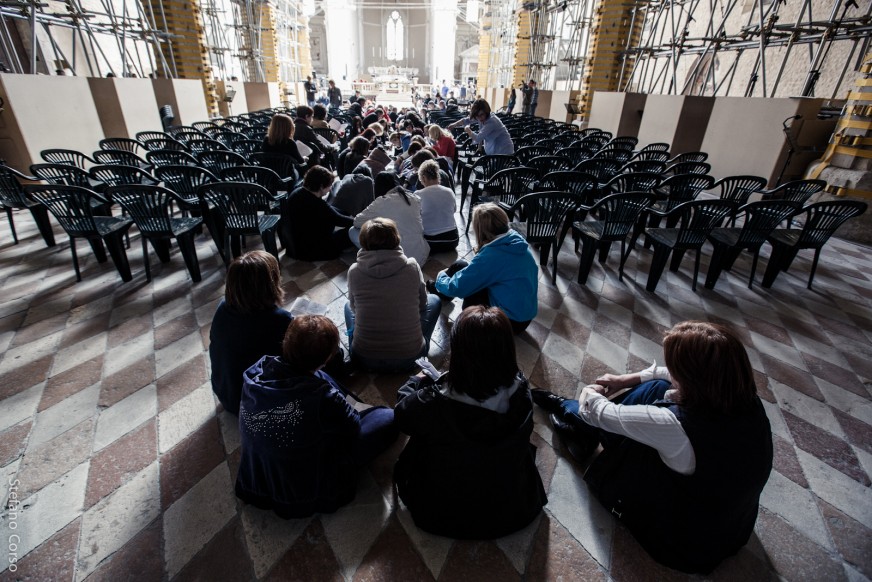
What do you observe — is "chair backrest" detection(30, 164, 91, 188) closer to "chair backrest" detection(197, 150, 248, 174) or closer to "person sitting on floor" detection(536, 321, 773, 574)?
"chair backrest" detection(197, 150, 248, 174)

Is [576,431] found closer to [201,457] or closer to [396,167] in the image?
[201,457]

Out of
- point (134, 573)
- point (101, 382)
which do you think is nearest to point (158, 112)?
point (101, 382)

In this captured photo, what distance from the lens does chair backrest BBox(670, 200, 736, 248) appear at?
3059mm

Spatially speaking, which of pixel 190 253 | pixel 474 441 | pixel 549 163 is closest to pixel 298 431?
pixel 474 441

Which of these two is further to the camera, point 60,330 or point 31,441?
point 60,330

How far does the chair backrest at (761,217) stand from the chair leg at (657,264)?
0.61 m

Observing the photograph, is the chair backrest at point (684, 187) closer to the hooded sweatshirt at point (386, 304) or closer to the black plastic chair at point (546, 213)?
the black plastic chair at point (546, 213)

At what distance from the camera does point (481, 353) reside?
1.19 metres

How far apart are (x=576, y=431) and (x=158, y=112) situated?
384 inches

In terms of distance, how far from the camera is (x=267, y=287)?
1.65 metres

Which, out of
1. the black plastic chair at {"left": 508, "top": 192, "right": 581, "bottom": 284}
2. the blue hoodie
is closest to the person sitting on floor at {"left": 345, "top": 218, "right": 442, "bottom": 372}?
the blue hoodie

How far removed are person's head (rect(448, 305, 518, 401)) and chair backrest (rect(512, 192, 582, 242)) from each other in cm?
218

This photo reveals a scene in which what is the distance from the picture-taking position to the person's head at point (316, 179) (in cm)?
330

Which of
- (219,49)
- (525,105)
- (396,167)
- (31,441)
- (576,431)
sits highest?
(219,49)
